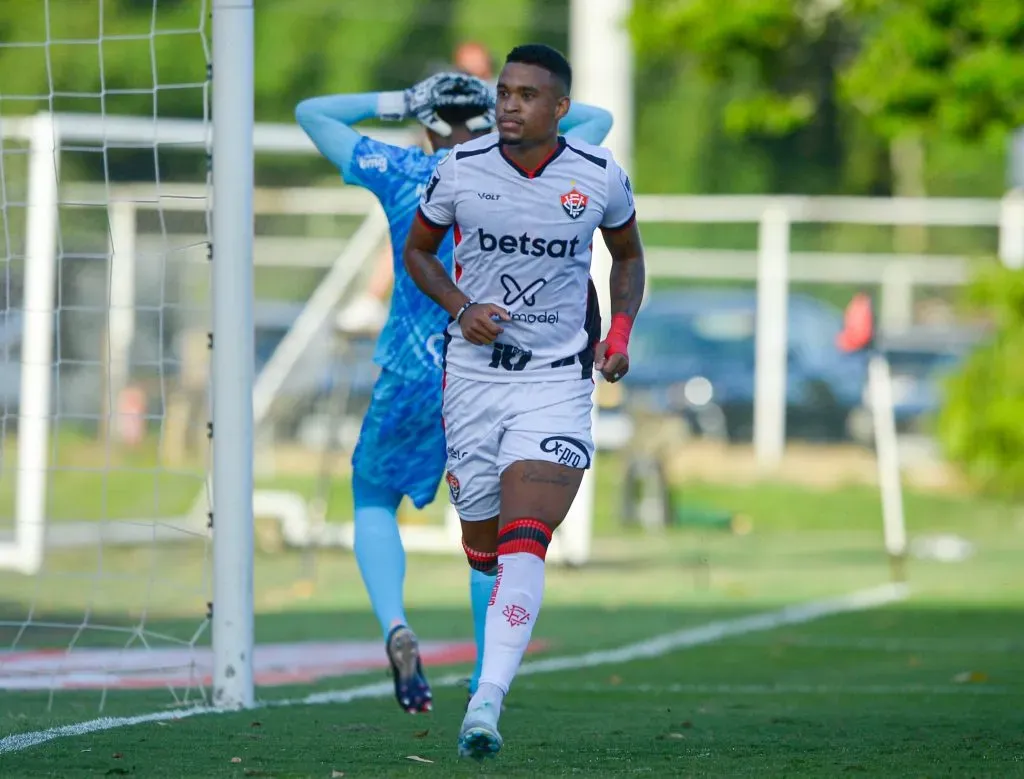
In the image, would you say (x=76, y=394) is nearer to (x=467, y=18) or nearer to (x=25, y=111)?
(x=25, y=111)

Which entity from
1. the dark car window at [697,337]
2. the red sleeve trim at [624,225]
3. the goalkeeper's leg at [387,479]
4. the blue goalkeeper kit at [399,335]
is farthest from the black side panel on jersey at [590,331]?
the dark car window at [697,337]

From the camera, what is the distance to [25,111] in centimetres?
2678

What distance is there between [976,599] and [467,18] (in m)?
25.7

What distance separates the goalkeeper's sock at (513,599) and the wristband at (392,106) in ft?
6.17

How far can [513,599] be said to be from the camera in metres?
5.30

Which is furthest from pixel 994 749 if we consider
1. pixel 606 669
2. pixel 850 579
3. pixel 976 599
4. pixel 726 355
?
pixel 726 355

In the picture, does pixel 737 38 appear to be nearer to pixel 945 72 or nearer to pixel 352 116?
pixel 945 72

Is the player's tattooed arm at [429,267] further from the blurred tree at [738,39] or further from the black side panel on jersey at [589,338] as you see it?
the blurred tree at [738,39]

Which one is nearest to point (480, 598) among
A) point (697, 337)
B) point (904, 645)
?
point (904, 645)

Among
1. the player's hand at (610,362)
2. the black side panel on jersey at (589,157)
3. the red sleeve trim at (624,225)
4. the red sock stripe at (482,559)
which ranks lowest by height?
the red sock stripe at (482,559)

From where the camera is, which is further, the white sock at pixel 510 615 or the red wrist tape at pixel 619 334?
the red wrist tape at pixel 619 334

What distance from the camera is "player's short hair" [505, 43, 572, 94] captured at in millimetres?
5438

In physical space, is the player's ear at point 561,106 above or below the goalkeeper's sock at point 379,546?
above

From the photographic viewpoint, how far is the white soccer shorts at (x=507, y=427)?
5.43 meters
